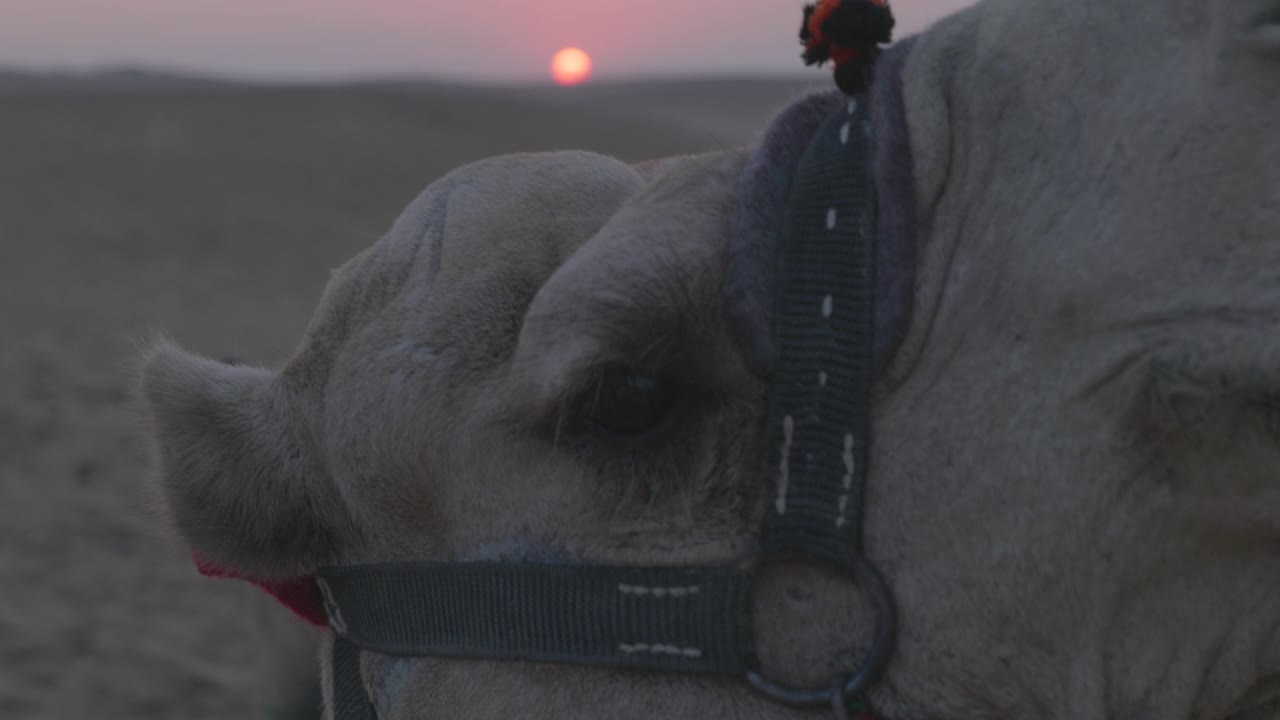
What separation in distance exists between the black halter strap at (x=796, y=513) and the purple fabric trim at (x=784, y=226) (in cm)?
2

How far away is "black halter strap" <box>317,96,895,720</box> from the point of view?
4.93ft

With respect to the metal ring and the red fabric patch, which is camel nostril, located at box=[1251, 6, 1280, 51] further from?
the red fabric patch

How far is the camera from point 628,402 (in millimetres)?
1609

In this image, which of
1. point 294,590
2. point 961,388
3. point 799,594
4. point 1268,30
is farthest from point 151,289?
point 1268,30

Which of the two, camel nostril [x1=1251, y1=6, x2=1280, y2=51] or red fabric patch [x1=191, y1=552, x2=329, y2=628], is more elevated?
camel nostril [x1=1251, y1=6, x2=1280, y2=51]

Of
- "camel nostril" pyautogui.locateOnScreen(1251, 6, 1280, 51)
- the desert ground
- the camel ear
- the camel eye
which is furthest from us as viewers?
the desert ground

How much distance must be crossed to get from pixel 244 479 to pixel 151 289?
17529 millimetres

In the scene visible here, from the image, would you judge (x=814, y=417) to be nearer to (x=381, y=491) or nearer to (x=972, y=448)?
(x=972, y=448)

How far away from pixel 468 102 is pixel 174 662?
42.1 metres

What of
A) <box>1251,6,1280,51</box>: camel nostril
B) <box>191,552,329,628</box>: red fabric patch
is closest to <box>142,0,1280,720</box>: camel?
<box>1251,6,1280,51</box>: camel nostril

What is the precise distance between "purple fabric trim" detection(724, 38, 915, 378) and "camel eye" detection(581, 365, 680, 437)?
0.41 ft

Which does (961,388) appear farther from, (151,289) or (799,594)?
(151,289)

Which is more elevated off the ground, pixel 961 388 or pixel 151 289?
pixel 961 388

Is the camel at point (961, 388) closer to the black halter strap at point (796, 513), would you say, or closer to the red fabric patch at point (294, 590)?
the black halter strap at point (796, 513)
